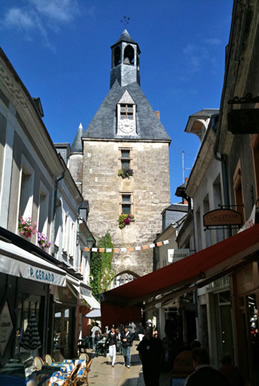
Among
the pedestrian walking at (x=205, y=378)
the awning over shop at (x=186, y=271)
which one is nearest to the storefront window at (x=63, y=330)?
the awning over shop at (x=186, y=271)

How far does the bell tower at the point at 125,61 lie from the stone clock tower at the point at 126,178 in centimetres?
292

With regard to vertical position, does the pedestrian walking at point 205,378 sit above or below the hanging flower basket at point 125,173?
below

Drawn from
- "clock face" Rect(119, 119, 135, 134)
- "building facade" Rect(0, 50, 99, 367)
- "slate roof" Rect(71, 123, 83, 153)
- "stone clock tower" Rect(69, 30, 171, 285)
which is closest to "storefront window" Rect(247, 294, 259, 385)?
"building facade" Rect(0, 50, 99, 367)

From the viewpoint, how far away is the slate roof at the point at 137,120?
1131 inches

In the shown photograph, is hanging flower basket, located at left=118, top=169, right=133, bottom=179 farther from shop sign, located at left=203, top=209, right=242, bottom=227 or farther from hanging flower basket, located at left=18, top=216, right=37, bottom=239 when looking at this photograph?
shop sign, located at left=203, top=209, right=242, bottom=227

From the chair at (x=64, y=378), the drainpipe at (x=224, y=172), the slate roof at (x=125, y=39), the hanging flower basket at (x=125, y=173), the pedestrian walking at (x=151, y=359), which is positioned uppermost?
the slate roof at (x=125, y=39)

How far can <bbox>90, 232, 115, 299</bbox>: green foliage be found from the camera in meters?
24.9

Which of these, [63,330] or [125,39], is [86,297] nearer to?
[63,330]

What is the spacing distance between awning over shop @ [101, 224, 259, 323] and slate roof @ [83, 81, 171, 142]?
23.7 m

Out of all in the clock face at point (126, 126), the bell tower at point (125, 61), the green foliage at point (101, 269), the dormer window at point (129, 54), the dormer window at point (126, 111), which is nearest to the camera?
the green foliage at point (101, 269)

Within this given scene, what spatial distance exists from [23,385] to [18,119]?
212 inches

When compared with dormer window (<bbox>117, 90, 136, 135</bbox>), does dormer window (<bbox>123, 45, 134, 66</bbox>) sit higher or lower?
higher

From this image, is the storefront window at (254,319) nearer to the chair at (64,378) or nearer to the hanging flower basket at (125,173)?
the chair at (64,378)

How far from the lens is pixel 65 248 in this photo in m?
14.8
